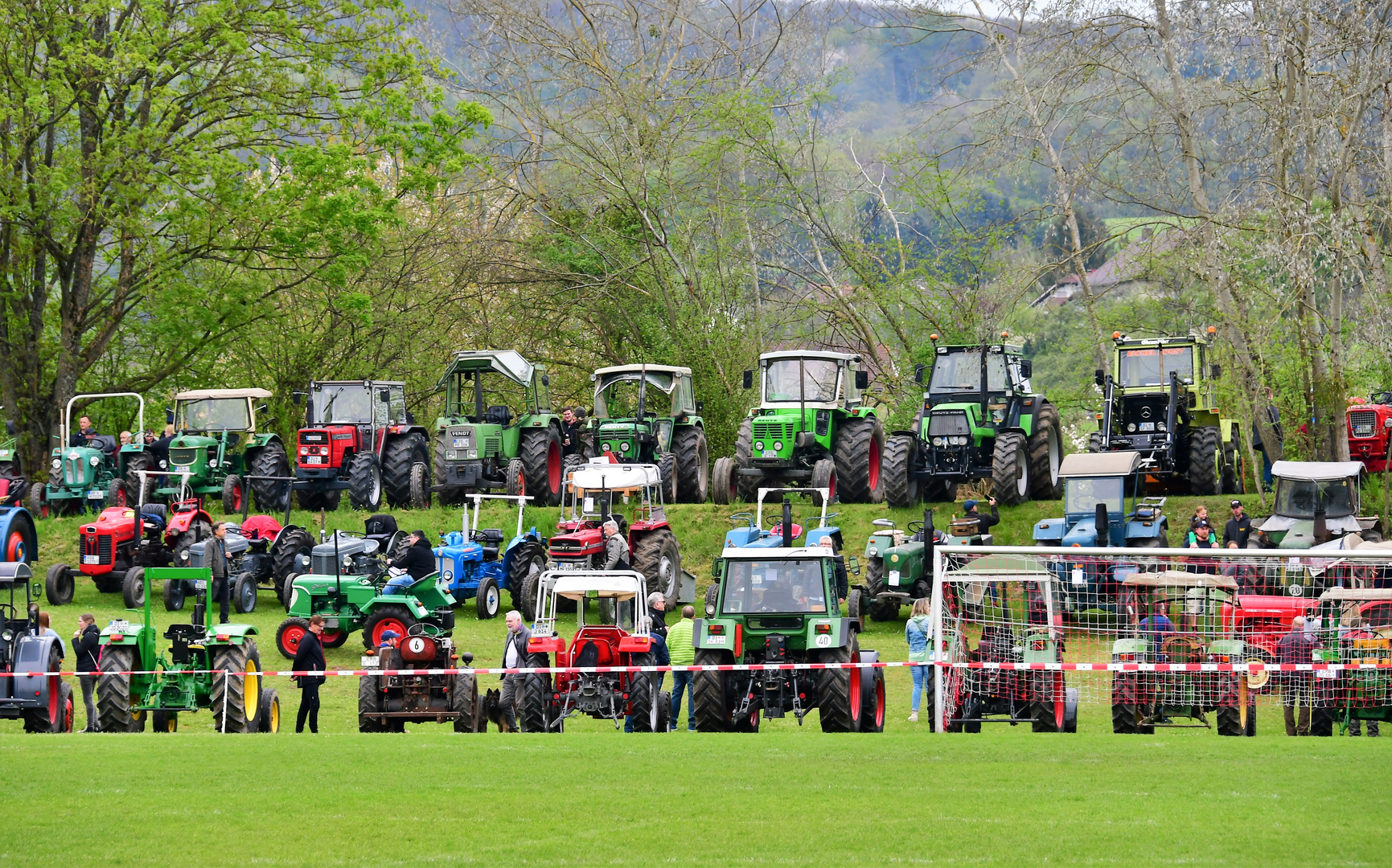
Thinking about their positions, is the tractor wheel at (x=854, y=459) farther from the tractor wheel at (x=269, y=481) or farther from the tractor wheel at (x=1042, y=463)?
the tractor wheel at (x=269, y=481)

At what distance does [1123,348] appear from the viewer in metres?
23.6

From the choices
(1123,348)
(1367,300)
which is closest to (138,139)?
(1123,348)

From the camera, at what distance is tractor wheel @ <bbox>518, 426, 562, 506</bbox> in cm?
2383

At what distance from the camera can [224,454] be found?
983 inches

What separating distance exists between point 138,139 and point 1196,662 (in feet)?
62.7

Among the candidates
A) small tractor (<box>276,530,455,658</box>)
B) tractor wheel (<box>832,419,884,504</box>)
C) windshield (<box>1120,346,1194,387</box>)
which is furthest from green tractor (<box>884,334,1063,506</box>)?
small tractor (<box>276,530,455,658</box>)

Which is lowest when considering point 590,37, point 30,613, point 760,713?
point 760,713

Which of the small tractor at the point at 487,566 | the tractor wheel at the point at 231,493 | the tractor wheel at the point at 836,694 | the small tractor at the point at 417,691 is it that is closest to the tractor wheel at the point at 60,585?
the tractor wheel at the point at 231,493

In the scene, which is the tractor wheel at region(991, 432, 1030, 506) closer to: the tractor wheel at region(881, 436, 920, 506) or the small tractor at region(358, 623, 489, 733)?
the tractor wheel at region(881, 436, 920, 506)

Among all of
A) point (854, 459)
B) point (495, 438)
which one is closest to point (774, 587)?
point (854, 459)

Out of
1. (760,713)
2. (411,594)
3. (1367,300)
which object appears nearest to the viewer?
(760,713)

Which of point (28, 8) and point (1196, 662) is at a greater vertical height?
point (28, 8)

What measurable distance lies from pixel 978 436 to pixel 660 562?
5279 mm

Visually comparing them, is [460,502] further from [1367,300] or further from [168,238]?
[1367,300]
